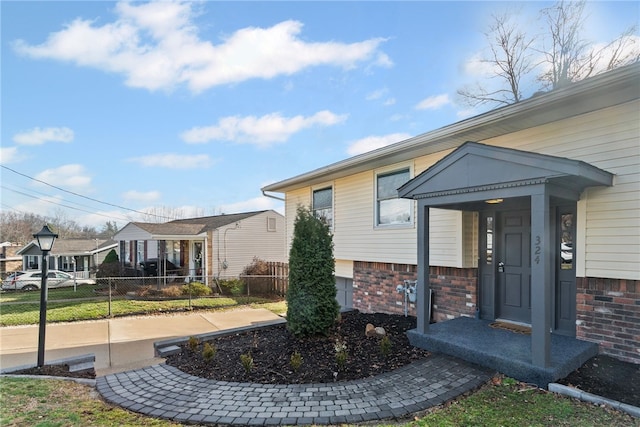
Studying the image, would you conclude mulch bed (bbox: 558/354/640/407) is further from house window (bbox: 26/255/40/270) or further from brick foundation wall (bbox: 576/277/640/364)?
house window (bbox: 26/255/40/270)

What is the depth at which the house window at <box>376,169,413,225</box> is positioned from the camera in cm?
726

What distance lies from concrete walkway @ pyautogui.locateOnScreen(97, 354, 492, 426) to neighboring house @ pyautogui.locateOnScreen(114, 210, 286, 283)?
37.3 feet

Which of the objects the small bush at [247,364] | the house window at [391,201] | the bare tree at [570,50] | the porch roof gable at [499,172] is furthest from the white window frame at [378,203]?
the bare tree at [570,50]

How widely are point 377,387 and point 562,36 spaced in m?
12.9

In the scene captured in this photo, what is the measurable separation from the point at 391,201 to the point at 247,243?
36.6ft

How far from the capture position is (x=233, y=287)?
13.9 meters

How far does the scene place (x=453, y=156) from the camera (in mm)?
4762

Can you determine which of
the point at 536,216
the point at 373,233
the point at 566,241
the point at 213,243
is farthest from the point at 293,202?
the point at 536,216

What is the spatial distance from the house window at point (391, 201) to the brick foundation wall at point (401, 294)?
3.46ft

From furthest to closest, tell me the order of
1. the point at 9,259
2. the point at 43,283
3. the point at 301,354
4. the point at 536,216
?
the point at 9,259 → the point at 43,283 → the point at 301,354 → the point at 536,216

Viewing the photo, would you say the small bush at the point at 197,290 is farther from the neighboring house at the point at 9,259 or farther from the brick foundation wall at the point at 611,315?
the neighboring house at the point at 9,259

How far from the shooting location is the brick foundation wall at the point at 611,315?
4201mm

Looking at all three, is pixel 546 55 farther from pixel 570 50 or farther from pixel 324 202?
pixel 324 202

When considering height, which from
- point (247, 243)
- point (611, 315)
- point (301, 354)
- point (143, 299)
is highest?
point (247, 243)
